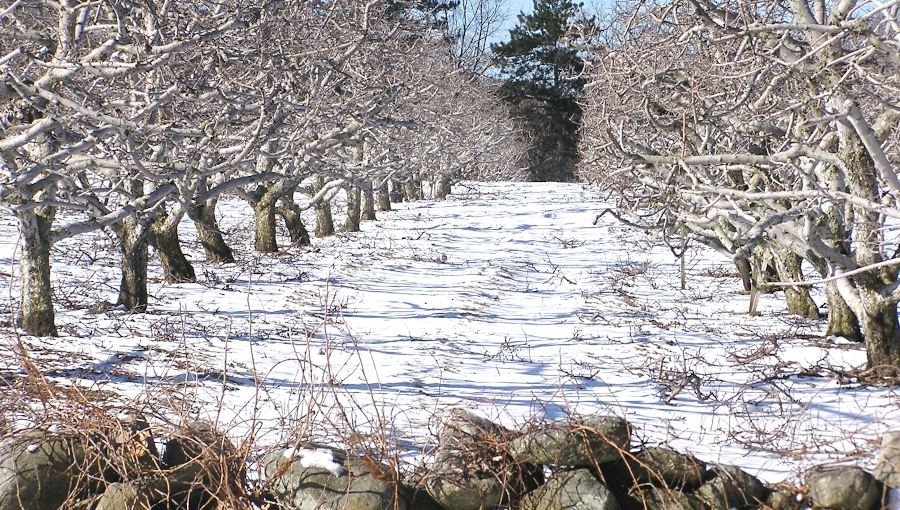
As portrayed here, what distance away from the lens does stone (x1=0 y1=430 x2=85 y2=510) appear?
3.87 meters

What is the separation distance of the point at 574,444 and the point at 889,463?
4.89 ft

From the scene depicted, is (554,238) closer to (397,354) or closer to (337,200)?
(337,200)

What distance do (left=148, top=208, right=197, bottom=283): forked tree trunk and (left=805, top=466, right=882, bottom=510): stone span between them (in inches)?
359

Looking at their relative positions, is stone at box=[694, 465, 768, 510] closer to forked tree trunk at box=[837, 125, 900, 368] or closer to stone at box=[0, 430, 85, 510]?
stone at box=[0, 430, 85, 510]

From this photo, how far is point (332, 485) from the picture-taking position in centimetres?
397

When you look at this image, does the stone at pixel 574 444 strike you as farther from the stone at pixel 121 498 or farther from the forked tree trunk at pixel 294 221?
the forked tree trunk at pixel 294 221

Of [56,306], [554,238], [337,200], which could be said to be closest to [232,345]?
[56,306]

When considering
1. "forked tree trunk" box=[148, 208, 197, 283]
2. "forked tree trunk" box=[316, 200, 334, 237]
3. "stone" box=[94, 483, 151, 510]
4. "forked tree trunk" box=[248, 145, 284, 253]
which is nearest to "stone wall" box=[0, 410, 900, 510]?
"stone" box=[94, 483, 151, 510]

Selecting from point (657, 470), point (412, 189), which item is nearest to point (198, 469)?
point (657, 470)

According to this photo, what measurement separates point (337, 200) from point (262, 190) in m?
13.5

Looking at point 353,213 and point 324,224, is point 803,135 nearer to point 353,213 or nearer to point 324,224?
point 324,224

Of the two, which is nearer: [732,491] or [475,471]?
[732,491]

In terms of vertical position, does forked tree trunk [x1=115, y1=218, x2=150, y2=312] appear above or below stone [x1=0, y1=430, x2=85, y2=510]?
above

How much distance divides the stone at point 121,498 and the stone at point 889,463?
3.58 m
